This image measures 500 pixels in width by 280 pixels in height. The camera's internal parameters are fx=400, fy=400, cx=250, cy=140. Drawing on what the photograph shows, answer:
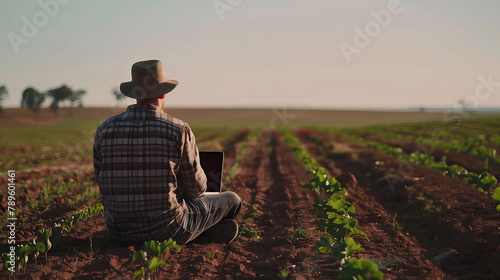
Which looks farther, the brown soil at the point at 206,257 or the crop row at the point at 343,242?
the brown soil at the point at 206,257

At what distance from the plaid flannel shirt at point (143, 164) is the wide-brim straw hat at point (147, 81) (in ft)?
0.55

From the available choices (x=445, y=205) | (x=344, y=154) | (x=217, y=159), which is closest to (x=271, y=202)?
(x=445, y=205)

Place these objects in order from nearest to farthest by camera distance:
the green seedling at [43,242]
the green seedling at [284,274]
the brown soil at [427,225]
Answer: the green seedling at [284,274]
the green seedling at [43,242]
the brown soil at [427,225]

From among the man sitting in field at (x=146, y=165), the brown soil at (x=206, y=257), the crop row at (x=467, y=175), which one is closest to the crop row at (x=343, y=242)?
the brown soil at (x=206, y=257)

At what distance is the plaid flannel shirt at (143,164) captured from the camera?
11.1 feet

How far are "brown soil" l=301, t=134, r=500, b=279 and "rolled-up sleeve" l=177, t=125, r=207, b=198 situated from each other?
1.98 meters

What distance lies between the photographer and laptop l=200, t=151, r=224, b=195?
13.9 ft

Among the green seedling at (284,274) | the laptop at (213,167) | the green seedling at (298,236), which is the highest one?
the laptop at (213,167)

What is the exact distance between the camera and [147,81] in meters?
3.63

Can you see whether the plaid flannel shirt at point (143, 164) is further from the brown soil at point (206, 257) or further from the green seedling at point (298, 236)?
the green seedling at point (298, 236)

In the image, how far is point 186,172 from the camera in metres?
3.59

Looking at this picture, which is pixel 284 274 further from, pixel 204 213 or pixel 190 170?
pixel 190 170

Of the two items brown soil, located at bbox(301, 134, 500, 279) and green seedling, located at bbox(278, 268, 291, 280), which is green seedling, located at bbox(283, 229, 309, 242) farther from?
green seedling, located at bbox(278, 268, 291, 280)

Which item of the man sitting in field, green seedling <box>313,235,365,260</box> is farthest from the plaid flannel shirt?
green seedling <box>313,235,365,260</box>
